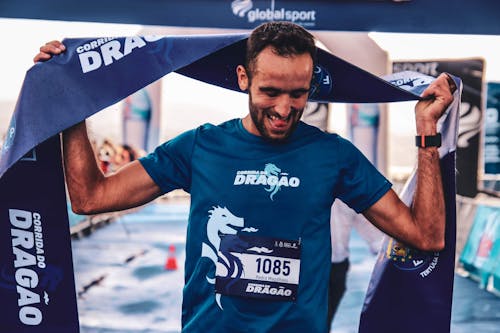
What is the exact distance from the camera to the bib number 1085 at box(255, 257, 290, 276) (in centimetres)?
173

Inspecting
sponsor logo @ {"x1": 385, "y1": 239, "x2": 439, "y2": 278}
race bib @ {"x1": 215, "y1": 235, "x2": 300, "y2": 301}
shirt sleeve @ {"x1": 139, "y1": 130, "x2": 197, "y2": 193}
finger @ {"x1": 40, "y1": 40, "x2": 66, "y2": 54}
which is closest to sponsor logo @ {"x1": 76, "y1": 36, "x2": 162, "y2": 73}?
finger @ {"x1": 40, "y1": 40, "x2": 66, "y2": 54}

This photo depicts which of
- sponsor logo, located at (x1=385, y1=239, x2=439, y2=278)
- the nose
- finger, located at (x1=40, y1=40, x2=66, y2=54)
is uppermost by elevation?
finger, located at (x1=40, y1=40, x2=66, y2=54)

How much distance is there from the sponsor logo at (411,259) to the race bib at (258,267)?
0.61 metres

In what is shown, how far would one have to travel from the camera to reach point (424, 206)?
6.01 ft

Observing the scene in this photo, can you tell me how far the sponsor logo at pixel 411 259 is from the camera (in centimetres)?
211

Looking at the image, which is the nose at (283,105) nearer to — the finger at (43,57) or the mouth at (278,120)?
the mouth at (278,120)

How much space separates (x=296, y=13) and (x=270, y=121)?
2.31 metres

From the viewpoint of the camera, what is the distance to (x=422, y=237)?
1.86 m

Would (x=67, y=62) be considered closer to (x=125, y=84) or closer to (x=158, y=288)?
(x=125, y=84)

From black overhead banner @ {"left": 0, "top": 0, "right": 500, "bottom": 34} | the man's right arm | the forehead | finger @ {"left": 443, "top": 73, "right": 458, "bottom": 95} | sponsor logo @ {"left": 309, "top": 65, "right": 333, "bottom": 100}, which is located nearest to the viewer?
the forehead

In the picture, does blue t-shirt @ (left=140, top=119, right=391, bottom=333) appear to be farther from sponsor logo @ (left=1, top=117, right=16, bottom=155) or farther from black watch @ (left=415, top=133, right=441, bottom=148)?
sponsor logo @ (left=1, top=117, right=16, bottom=155)

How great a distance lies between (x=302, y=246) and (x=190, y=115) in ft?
22.7

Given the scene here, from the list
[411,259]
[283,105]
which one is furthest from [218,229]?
[411,259]

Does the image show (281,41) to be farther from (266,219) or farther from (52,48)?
(52,48)
